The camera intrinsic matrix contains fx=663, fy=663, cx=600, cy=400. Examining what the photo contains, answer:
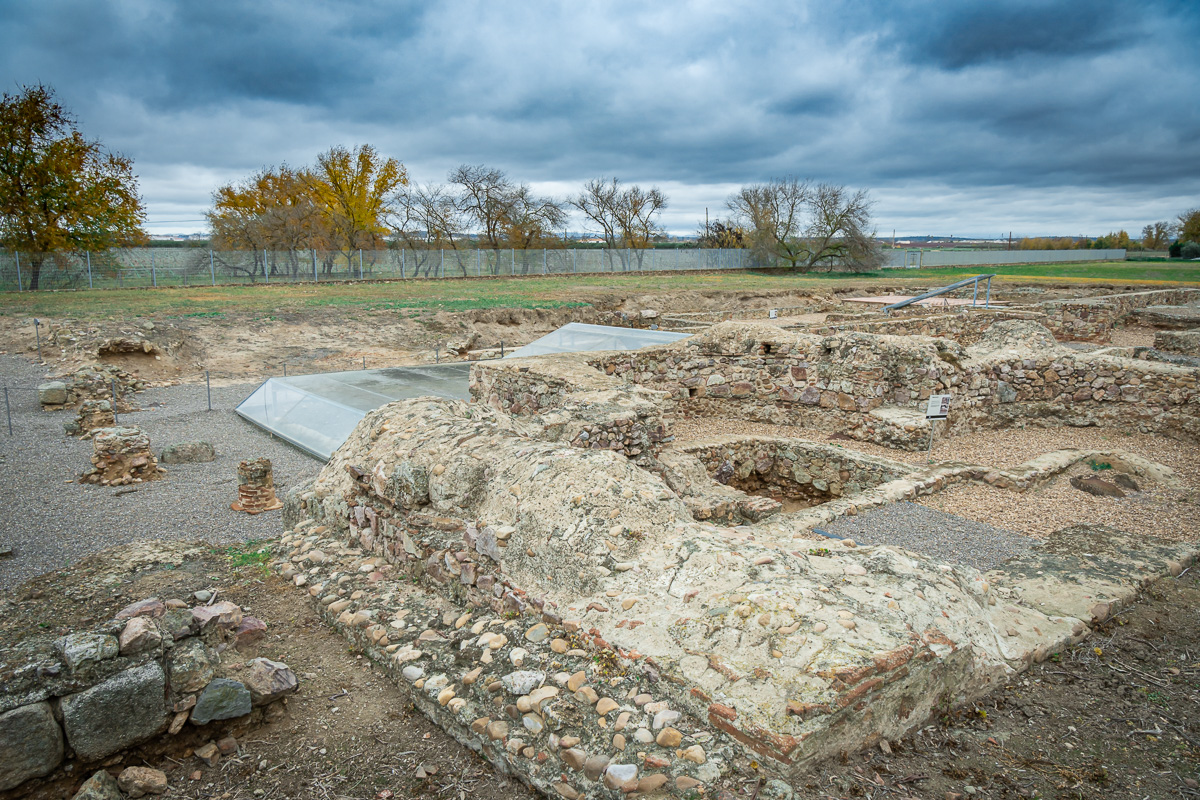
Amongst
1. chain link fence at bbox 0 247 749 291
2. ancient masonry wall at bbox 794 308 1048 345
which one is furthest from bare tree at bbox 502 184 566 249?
ancient masonry wall at bbox 794 308 1048 345

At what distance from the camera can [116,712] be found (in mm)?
2914

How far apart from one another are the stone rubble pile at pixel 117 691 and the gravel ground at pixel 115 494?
4018 mm

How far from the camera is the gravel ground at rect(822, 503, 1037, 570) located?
5.71 m

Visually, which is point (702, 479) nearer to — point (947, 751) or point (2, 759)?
point (947, 751)

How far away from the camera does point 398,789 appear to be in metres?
2.94

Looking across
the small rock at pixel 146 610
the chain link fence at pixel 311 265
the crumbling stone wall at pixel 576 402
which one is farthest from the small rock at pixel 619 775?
the chain link fence at pixel 311 265

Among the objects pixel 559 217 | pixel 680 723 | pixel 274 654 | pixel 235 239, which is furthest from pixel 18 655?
pixel 559 217

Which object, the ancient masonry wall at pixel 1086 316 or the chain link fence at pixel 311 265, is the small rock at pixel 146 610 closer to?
the ancient masonry wall at pixel 1086 316

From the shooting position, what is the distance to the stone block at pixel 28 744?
267 cm

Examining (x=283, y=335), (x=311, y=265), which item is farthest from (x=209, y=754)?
(x=311, y=265)

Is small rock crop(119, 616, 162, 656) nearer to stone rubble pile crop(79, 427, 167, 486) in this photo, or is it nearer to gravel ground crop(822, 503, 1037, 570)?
gravel ground crop(822, 503, 1037, 570)

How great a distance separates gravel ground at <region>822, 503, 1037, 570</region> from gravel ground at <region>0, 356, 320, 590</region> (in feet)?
19.9

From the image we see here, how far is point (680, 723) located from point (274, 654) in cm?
256

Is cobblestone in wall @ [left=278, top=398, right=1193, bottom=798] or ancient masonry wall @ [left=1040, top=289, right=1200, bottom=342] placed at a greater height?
ancient masonry wall @ [left=1040, top=289, right=1200, bottom=342]
